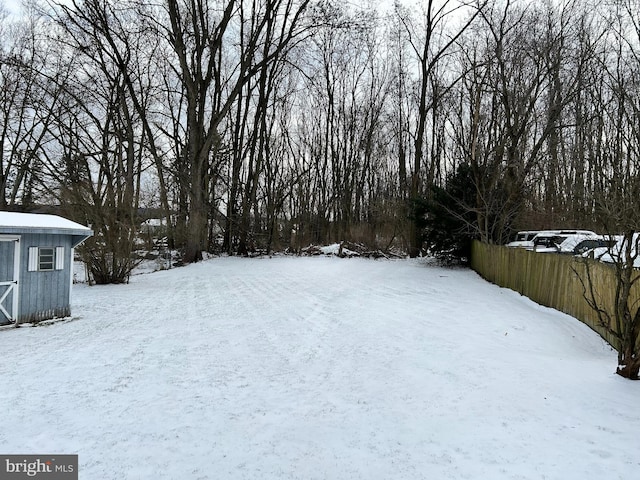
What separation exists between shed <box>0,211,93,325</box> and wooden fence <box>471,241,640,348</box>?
27.1 feet

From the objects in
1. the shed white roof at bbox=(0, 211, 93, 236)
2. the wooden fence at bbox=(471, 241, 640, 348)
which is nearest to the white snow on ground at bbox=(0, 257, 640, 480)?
the wooden fence at bbox=(471, 241, 640, 348)

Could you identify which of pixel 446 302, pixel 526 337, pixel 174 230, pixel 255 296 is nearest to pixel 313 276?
pixel 255 296

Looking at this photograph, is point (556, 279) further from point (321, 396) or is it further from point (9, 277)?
point (9, 277)

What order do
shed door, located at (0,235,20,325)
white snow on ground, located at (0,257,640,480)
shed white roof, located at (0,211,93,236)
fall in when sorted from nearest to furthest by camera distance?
A: white snow on ground, located at (0,257,640,480), shed white roof, located at (0,211,93,236), shed door, located at (0,235,20,325)

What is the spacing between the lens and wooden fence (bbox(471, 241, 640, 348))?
270 inches

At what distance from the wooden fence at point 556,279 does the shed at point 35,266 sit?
27.1 feet

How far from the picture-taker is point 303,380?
4.78 m

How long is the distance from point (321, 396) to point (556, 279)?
6.55m

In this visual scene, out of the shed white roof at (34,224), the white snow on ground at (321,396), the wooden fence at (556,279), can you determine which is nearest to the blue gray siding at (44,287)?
the shed white roof at (34,224)

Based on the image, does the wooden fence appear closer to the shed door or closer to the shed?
the shed

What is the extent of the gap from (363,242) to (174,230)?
10.4 metres

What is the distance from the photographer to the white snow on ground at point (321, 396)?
10.3ft

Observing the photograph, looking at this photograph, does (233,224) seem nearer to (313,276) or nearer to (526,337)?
(313,276)

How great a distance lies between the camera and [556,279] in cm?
877
